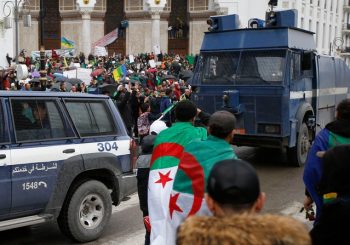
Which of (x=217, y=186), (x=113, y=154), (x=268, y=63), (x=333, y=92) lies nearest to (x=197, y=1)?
(x=333, y=92)

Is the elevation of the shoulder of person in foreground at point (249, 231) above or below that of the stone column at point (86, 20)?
below

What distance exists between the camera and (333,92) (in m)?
15.2

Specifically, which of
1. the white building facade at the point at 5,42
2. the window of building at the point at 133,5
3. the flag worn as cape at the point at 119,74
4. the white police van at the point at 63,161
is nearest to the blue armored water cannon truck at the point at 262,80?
the white police van at the point at 63,161

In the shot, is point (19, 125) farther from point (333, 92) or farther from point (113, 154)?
point (333, 92)

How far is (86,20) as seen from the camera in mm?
48906

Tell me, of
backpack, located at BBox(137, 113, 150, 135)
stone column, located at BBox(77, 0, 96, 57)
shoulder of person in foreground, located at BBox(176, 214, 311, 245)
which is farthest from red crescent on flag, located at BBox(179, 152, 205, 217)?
stone column, located at BBox(77, 0, 96, 57)

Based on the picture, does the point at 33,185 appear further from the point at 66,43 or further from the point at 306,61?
the point at 66,43

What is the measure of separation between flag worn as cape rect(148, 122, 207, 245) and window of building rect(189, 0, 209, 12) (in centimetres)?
4559

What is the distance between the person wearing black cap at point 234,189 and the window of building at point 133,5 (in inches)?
1921

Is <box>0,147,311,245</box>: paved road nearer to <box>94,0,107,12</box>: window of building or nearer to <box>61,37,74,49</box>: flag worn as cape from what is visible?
<box>61,37,74,49</box>: flag worn as cape

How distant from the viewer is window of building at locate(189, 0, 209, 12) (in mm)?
49062

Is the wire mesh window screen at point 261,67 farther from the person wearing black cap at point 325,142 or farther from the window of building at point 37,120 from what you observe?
the person wearing black cap at point 325,142

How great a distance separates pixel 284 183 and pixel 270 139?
123cm

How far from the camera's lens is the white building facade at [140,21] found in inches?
1893
